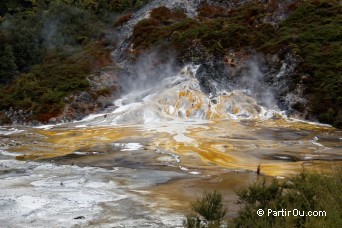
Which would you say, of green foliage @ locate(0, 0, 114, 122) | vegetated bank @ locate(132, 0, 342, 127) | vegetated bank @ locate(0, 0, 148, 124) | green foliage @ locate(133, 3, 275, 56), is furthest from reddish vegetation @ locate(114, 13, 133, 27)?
vegetated bank @ locate(132, 0, 342, 127)

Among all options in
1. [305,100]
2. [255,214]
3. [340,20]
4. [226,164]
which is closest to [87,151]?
[226,164]

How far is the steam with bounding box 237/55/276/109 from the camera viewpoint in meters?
25.9

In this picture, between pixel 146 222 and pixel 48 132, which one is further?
pixel 48 132

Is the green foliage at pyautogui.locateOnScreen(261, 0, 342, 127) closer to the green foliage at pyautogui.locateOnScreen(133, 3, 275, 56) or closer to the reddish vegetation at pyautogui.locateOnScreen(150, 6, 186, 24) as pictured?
the green foliage at pyautogui.locateOnScreen(133, 3, 275, 56)

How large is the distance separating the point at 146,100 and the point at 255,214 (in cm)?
2033

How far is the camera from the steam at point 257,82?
84.8ft

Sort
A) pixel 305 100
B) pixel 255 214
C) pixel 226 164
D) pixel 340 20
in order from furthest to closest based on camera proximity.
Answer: pixel 340 20, pixel 305 100, pixel 226 164, pixel 255 214

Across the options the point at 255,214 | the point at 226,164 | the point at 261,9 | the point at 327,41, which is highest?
the point at 261,9

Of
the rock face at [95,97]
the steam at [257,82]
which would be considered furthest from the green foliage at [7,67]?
the steam at [257,82]

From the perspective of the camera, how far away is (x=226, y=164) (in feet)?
46.0

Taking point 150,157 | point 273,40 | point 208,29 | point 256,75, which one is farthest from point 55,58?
point 150,157

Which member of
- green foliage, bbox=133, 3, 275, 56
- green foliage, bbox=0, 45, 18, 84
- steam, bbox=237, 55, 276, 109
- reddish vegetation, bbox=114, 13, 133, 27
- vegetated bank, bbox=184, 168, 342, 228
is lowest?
vegetated bank, bbox=184, 168, 342, 228

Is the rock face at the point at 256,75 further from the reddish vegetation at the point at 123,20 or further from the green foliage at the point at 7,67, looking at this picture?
the green foliage at the point at 7,67

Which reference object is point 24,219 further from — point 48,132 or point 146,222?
point 48,132
